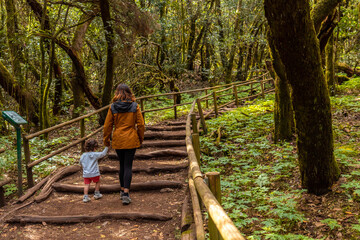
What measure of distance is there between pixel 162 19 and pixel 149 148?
865cm

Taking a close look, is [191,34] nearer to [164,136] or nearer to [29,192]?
[164,136]

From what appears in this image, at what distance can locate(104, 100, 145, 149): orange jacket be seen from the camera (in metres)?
4.88

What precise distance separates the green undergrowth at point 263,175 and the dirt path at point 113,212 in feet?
3.12

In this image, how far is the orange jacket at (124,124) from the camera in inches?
192

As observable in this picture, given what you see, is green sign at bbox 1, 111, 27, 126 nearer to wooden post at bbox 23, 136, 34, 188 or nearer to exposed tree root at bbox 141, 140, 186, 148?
wooden post at bbox 23, 136, 34, 188

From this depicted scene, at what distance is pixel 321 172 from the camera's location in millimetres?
5094

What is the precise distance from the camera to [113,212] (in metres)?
4.62

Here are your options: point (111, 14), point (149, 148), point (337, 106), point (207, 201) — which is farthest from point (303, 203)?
point (111, 14)

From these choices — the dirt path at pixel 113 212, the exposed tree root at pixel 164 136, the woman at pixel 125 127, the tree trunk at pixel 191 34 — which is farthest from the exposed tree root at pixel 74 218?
the tree trunk at pixel 191 34

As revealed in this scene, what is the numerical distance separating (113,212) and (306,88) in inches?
141

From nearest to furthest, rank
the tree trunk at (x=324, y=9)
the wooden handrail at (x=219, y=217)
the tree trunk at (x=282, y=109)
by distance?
the wooden handrail at (x=219, y=217) < the tree trunk at (x=324, y=9) < the tree trunk at (x=282, y=109)

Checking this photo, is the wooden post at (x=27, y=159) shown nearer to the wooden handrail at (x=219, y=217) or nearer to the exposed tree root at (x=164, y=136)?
the exposed tree root at (x=164, y=136)

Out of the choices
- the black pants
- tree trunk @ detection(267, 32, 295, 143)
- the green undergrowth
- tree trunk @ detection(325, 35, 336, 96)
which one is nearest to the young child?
the black pants

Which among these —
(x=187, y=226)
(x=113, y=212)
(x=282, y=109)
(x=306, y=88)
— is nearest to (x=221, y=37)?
(x=282, y=109)
